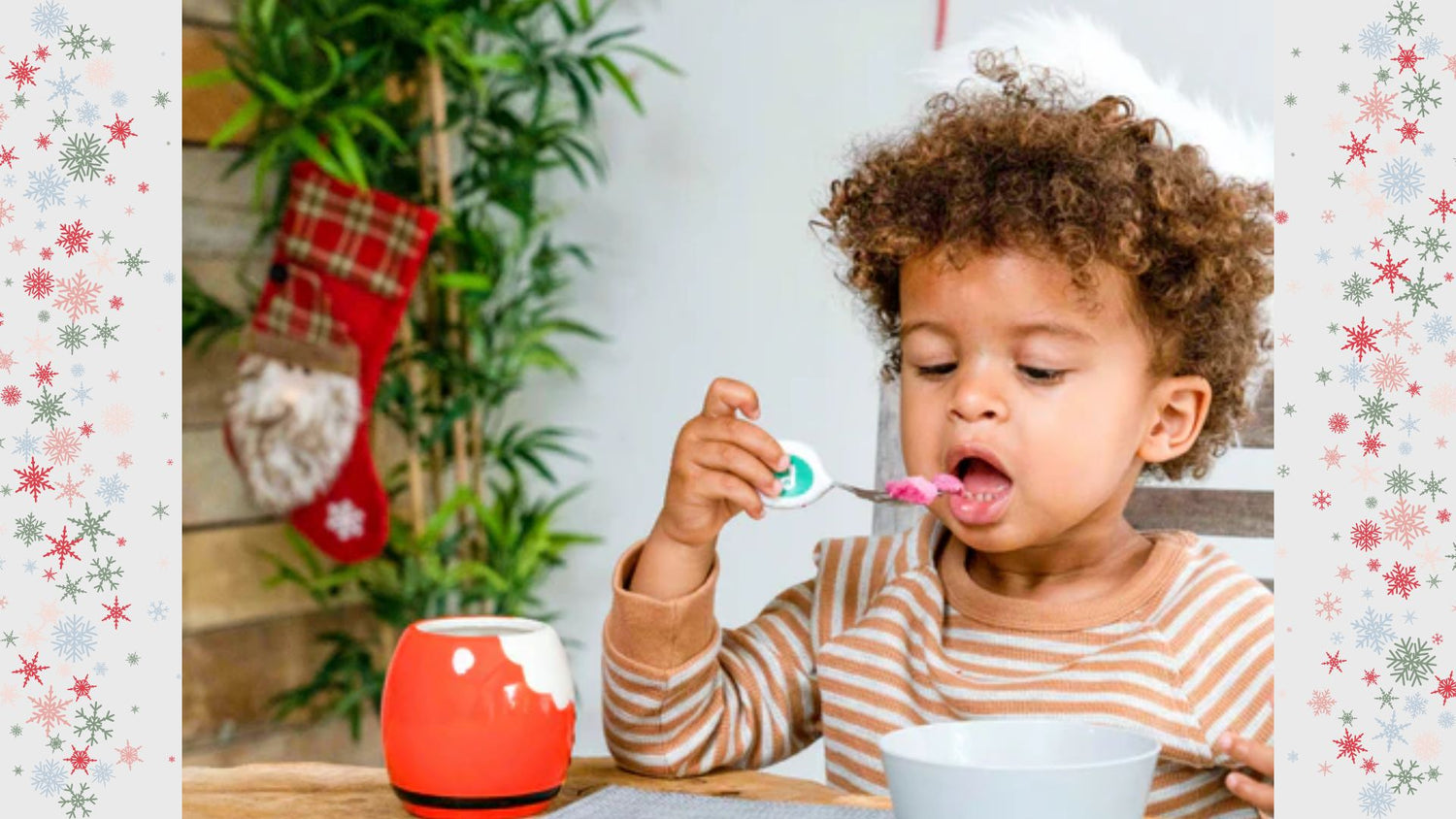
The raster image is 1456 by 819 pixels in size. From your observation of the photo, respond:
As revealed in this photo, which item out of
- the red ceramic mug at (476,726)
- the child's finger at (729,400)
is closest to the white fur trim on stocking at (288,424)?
the child's finger at (729,400)

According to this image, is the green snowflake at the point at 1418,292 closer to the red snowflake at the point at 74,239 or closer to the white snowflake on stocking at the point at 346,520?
the red snowflake at the point at 74,239

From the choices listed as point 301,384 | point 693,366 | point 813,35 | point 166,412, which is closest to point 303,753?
point 301,384

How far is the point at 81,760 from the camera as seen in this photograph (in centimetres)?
65

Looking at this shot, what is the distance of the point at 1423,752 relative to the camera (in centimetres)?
58

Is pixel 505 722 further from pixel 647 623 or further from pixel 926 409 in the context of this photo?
pixel 926 409

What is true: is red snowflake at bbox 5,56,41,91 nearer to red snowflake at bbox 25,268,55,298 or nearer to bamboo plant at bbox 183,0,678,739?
red snowflake at bbox 25,268,55,298

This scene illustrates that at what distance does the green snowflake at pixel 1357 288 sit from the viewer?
1.92 ft

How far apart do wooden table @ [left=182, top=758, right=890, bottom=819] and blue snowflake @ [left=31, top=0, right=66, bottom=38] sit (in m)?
0.38

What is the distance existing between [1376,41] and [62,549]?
53 centimetres

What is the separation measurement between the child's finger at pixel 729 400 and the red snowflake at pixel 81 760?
436 millimetres

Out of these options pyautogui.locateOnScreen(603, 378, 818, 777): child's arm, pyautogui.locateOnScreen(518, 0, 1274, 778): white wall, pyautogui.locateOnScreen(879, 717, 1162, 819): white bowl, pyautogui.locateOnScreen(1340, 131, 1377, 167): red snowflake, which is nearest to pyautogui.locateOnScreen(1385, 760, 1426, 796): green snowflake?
pyautogui.locateOnScreen(879, 717, 1162, 819): white bowl

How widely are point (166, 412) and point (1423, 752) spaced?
1.61ft

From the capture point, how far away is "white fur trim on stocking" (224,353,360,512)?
7.49 ft

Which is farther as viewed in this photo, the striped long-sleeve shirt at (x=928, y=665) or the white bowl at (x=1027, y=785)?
the striped long-sleeve shirt at (x=928, y=665)
